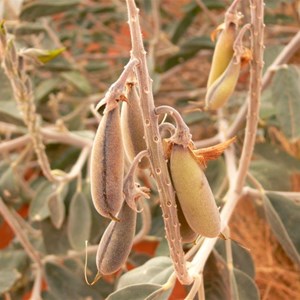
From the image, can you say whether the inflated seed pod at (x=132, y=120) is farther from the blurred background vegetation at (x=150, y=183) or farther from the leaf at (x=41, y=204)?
the leaf at (x=41, y=204)

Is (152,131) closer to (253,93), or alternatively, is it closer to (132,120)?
(132,120)

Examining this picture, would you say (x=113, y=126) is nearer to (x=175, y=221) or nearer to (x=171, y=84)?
(x=175, y=221)

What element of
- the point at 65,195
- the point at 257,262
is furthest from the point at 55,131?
the point at 257,262

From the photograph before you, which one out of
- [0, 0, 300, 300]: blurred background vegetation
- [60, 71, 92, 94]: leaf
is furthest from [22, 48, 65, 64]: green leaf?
[60, 71, 92, 94]: leaf

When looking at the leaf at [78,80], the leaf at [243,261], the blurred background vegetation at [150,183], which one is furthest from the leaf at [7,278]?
the leaf at [78,80]

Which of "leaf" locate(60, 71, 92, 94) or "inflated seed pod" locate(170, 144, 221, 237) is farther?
"leaf" locate(60, 71, 92, 94)

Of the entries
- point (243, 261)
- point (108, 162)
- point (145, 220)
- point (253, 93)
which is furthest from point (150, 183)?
point (108, 162)

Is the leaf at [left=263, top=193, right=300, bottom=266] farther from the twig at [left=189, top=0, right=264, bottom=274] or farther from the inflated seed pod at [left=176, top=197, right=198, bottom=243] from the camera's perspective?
the inflated seed pod at [left=176, top=197, right=198, bottom=243]
